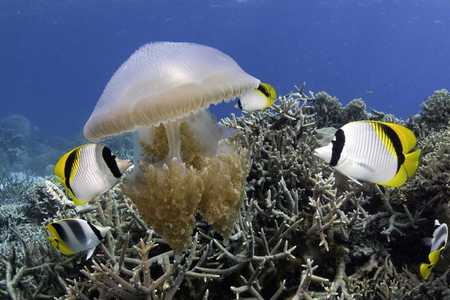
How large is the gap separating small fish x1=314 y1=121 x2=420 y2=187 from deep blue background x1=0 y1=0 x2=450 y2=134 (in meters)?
47.8

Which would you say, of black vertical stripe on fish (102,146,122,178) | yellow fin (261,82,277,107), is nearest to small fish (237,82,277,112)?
Answer: yellow fin (261,82,277,107)

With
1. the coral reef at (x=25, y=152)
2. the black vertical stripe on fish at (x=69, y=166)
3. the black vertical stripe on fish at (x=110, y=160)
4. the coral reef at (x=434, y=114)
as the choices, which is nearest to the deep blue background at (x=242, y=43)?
the coral reef at (x=25, y=152)

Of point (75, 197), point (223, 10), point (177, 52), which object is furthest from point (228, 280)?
point (223, 10)

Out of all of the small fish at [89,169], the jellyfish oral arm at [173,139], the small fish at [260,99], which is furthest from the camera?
the small fish at [260,99]

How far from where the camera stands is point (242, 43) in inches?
3684

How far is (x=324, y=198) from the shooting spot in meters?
3.80

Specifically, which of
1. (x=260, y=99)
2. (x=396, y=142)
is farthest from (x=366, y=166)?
(x=260, y=99)

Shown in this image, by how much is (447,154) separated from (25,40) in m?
106

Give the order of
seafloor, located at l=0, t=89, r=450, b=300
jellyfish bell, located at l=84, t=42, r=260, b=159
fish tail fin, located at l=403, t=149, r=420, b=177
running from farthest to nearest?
seafloor, located at l=0, t=89, r=450, b=300
fish tail fin, located at l=403, t=149, r=420, b=177
jellyfish bell, located at l=84, t=42, r=260, b=159

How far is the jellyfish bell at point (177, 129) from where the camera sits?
4.97ft

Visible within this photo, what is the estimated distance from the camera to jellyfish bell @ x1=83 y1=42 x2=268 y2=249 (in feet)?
4.97

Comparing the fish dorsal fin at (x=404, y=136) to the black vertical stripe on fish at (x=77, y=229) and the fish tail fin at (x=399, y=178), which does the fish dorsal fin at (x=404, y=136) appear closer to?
the fish tail fin at (x=399, y=178)

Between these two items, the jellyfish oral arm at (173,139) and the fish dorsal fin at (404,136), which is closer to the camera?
the jellyfish oral arm at (173,139)

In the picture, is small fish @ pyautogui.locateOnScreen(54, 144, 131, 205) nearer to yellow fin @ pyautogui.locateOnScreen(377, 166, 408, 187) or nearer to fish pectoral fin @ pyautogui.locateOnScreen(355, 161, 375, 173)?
fish pectoral fin @ pyautogui.locateOnScreen(355, 161, 375, 173)
